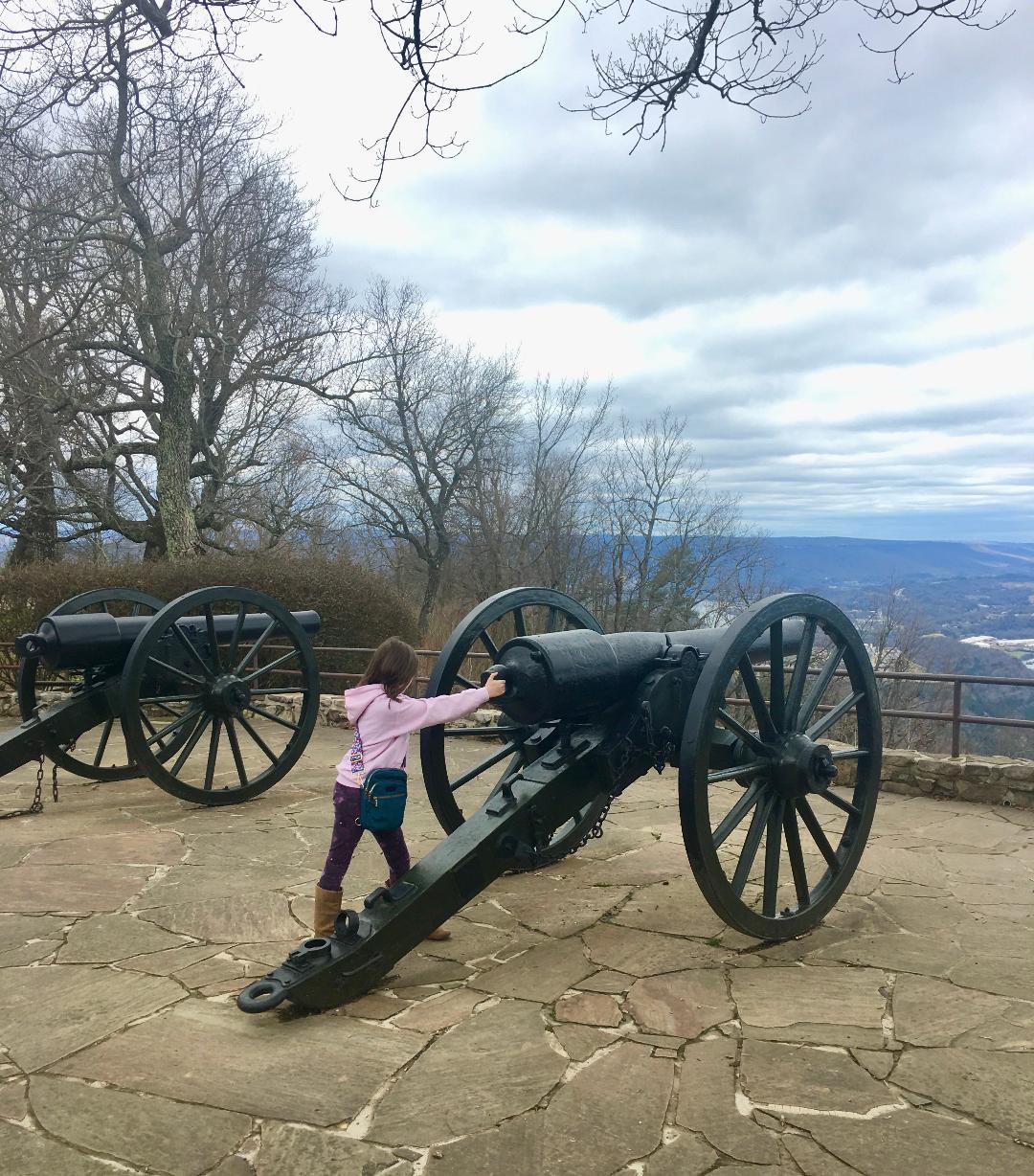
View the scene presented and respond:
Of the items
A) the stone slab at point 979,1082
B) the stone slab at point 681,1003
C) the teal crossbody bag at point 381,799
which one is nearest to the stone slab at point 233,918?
the teal crossbody bag at point 381,799

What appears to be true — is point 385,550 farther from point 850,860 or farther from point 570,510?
point 850,860

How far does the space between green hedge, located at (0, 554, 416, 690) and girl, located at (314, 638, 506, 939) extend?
890 centimetres

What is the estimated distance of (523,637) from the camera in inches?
150

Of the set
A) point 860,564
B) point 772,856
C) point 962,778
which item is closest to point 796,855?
point 772,856

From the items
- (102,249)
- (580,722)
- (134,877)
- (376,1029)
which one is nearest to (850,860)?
(580,722)

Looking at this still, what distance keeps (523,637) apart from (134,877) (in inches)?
98.8

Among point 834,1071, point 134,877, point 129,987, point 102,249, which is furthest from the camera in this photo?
point 102,249

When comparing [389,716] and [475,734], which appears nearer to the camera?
[389,716]

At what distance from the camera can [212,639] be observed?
6387 mm

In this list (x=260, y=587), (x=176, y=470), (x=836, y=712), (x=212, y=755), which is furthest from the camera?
(x=176, y=470)

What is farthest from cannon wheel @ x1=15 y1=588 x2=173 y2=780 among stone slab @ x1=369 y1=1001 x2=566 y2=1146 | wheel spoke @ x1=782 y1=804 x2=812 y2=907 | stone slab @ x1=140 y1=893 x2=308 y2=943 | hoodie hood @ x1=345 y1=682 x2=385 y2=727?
wheel spoke @ x1=782 y1=804 x2=812 y2=907

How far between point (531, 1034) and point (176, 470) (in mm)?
14771

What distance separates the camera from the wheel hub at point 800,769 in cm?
389

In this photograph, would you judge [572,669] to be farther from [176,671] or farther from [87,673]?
[87,673]
